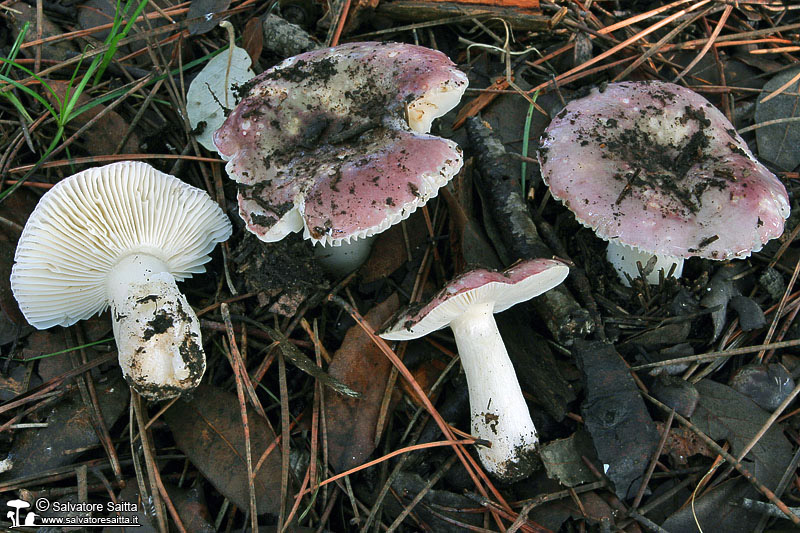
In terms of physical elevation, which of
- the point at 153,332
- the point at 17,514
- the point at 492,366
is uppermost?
the point at 153,332

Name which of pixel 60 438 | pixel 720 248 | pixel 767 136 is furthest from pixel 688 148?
pixel 60 438

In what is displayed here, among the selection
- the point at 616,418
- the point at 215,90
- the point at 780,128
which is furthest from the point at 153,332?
the point at 780,128

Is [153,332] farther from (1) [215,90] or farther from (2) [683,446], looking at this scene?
(2) [683,446]

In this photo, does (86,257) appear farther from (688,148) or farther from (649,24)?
(649,24)

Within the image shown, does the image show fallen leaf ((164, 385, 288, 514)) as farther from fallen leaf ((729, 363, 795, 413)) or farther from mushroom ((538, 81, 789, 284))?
fallen leaf ((729, 363, 795, 413))

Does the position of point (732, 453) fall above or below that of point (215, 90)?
below

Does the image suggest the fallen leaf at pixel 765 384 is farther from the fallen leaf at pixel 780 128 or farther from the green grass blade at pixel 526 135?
the green grass blade at pixel 526 135

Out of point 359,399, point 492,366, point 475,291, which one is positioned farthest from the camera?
point 359,399
